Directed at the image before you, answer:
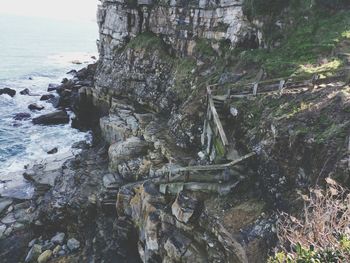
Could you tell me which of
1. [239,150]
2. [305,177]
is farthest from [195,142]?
[305,177]

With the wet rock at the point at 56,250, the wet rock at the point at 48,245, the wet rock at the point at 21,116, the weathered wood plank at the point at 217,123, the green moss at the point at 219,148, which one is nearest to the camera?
the weathered wood plank at the point at 217,123

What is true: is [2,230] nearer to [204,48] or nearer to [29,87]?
[204,48]

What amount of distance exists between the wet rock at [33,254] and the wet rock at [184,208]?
10.9m

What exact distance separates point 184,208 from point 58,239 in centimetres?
1140

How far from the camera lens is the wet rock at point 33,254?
22672 mm

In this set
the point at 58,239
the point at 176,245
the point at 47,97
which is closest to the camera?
the point at 176,245

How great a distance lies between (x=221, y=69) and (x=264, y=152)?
→ 49.5 ft

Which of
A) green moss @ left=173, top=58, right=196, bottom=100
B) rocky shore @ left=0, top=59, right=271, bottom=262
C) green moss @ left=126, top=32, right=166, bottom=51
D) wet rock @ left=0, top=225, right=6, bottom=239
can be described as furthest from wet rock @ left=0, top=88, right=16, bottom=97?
wet rock @ left=0, top=225, right=6, bottom=239

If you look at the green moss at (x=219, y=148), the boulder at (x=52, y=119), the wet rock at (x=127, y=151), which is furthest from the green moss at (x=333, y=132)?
the boulder at (x=52, y=119)

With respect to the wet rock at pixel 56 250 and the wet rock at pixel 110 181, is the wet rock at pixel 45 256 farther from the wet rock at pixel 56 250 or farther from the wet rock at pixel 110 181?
the wet rock at pixel 110 181

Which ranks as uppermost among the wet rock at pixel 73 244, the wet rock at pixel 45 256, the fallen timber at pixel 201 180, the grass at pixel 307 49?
the grass at pixel 307 49

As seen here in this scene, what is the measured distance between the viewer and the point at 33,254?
899 inches

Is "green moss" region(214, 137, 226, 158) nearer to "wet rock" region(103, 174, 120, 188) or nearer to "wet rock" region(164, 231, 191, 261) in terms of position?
"wet rock" region(164, 231, 191, 261)

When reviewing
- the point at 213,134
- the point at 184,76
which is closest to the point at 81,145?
the point at 184,76
